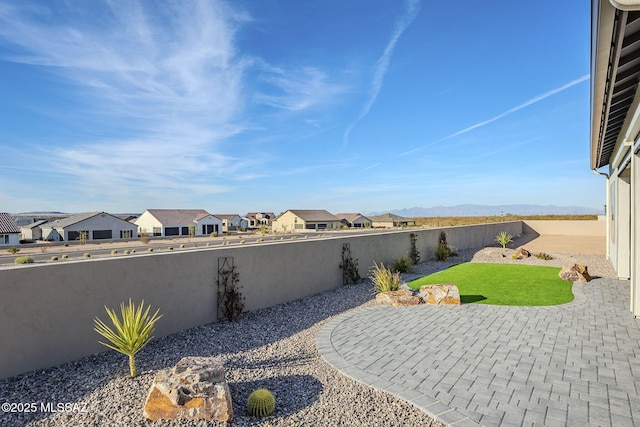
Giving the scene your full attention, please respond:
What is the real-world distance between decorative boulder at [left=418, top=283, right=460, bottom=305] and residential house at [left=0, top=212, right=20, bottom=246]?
4999 cm

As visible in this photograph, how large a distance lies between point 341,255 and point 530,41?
1043 cm

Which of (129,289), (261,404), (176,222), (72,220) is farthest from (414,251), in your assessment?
(176,222)

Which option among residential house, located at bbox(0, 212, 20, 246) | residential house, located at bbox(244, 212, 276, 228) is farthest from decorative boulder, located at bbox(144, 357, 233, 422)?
residential house, located at bbox(244, 212, 276, 228)

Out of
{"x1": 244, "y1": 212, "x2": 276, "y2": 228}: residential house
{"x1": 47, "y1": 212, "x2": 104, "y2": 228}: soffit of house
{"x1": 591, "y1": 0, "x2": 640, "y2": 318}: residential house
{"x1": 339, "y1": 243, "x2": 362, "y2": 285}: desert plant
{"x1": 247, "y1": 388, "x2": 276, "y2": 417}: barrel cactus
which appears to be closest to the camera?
{"x1": 591, "y1": 0, "x2": 640, "y2": 318}: residential house

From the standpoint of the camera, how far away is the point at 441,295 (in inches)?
301

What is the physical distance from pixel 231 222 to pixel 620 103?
84.9 meters

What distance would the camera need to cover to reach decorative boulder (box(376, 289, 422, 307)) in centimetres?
757

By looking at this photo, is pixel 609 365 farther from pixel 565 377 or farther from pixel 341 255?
pixel 341 255

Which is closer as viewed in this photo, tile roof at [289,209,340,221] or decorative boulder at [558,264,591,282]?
decorative boulder at [558,264,591,282]

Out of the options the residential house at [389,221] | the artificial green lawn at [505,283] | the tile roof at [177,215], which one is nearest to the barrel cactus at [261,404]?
the artificial green lawn at [505,283]

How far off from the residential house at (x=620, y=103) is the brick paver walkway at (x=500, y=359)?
199 cm

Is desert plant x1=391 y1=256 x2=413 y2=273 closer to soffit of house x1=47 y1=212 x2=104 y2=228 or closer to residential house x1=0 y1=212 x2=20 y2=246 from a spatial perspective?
residential house x1=0 y1=212 x2=20 y2=246

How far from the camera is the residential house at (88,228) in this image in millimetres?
47812

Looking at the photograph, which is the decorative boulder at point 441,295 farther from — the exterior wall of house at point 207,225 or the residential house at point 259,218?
the residential house at point 259,218
